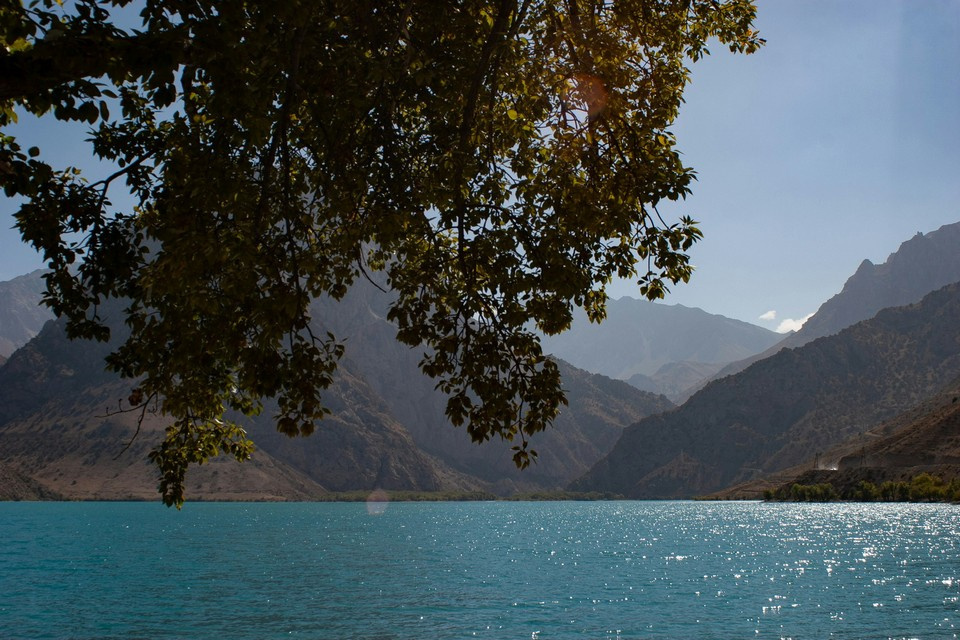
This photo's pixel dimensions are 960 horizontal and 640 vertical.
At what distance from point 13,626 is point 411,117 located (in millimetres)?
35229

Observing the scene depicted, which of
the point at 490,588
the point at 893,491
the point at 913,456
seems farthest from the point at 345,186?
the point at 913,456

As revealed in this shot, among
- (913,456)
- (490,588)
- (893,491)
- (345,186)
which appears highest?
(345,186)

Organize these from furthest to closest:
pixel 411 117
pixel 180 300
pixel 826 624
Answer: pixel 826 624 → pixel 411 117 → pixel 180 300

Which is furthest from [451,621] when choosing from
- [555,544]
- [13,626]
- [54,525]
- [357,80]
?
[54,525]

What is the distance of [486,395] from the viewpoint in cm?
964

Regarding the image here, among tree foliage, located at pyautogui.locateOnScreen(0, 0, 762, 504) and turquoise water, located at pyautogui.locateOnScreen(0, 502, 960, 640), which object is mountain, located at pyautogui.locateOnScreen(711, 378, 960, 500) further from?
tree foliage, located at pyautogui.locateOnScreen(0, 0, 762, 504)

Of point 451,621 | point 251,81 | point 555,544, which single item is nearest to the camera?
point 251,81

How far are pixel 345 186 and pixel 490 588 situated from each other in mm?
40994

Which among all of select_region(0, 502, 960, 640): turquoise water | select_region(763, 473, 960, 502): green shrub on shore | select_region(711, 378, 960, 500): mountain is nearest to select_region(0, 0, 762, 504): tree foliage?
select_region(0, 502, 960, 640): turquoise water

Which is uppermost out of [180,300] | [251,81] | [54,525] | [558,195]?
[251,81]

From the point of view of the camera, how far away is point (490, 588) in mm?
46375

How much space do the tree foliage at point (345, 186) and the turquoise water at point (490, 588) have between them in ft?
81.0

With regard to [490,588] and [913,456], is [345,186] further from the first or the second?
[913,456]

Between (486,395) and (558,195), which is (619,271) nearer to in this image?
(558,195)
